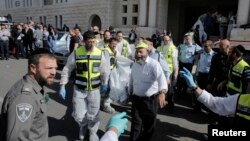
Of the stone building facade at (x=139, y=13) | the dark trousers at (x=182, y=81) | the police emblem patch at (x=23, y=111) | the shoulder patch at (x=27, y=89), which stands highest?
the stone building facade at (x=139, y=13)

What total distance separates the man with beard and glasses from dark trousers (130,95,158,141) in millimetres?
2483

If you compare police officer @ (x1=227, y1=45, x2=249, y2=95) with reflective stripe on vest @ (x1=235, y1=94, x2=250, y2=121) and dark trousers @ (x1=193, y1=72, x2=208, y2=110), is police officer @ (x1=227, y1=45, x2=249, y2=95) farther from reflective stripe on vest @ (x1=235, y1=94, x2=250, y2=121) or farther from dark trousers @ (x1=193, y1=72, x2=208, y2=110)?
dark trousers @ (x1=193, y1=72, x2=208, y2=110)

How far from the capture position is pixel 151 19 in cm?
2655

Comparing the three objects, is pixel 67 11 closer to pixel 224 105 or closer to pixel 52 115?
pixel 52 115

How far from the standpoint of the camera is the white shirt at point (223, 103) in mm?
3176

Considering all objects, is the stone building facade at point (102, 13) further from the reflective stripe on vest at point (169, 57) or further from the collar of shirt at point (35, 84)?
the collar of shirt at point (35, 84)

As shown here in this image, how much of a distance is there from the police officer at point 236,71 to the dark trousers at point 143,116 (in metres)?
1.31

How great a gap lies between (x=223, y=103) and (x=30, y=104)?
2059 mm

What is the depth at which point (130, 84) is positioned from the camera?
526cm

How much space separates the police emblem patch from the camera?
6.98ft

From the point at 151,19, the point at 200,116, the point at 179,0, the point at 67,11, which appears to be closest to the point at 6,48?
the point at 200,116

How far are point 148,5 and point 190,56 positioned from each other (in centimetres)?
2013

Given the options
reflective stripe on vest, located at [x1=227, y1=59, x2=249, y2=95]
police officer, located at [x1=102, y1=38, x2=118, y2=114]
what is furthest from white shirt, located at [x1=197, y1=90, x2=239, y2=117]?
police officer, located at [x1=102, y1=38, x2=118, y2=114]

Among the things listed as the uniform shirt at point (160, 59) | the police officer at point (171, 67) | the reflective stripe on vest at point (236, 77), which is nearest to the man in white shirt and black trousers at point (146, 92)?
the reflective stripe on vest at point (236, 77)
